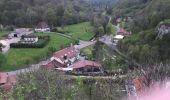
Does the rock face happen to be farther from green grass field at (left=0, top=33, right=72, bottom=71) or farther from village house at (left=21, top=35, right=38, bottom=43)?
village house at (left=21, top=35, right=38, bottom=43)

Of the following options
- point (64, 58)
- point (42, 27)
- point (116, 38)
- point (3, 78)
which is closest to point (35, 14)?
point (42, 27)

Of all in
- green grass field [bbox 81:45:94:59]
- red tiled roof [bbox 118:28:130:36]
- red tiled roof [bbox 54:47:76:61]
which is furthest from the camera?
red tiled roof [bbox 118:28:130:36]

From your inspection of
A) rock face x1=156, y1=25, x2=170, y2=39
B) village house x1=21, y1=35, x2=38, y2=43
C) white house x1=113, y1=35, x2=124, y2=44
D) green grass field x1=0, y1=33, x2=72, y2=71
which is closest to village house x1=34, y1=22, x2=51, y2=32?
village house x1=21, y1=35, x2=38, y2=43

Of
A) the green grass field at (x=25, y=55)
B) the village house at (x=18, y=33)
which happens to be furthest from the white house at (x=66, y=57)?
the village house at (x=18, y=33)

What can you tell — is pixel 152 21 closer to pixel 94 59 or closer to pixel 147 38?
pixel 147 38

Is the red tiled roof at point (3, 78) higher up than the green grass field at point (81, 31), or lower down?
higher up

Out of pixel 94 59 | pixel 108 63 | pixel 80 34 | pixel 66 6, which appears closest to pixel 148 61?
pixel 108 63

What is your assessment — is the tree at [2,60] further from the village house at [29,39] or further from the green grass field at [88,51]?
the village house at [29,39]
